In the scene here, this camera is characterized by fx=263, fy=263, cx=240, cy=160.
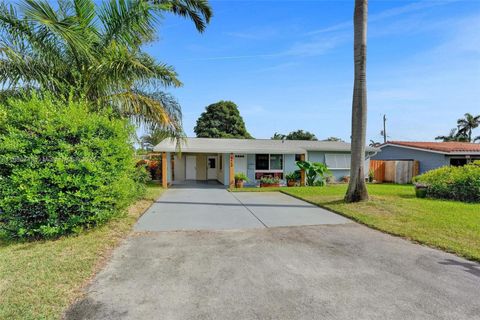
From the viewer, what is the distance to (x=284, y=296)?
335 cm

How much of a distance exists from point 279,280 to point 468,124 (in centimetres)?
5310

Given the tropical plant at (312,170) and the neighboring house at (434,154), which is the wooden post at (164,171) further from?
the neighboring house at (434,154)

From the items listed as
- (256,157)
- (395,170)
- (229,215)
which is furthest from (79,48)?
(395,170)

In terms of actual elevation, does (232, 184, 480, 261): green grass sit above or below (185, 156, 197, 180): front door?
below

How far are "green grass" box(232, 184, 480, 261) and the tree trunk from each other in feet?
4.40

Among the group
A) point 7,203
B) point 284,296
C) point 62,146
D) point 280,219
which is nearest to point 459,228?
point 280,219

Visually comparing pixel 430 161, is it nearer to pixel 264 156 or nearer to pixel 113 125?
pixel 264 156

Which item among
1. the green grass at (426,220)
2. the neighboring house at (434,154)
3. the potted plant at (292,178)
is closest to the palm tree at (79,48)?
the green grass at (426,220)

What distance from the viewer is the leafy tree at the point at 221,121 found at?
36938 millimetres

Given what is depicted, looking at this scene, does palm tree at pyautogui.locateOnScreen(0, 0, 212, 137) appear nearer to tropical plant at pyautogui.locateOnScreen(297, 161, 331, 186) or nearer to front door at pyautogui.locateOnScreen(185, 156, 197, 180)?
tropical plant at pyautogui.locateOnScreen(297, 161, 331, 186)

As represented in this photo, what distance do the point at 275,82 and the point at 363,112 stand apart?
753 centimetres

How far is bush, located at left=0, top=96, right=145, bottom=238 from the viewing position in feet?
16.5

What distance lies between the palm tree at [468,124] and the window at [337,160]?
35278mm

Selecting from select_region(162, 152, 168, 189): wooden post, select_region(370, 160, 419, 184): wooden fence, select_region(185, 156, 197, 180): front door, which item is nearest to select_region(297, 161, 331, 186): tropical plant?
select_region(370, 160, 419, 184): wooden fence
